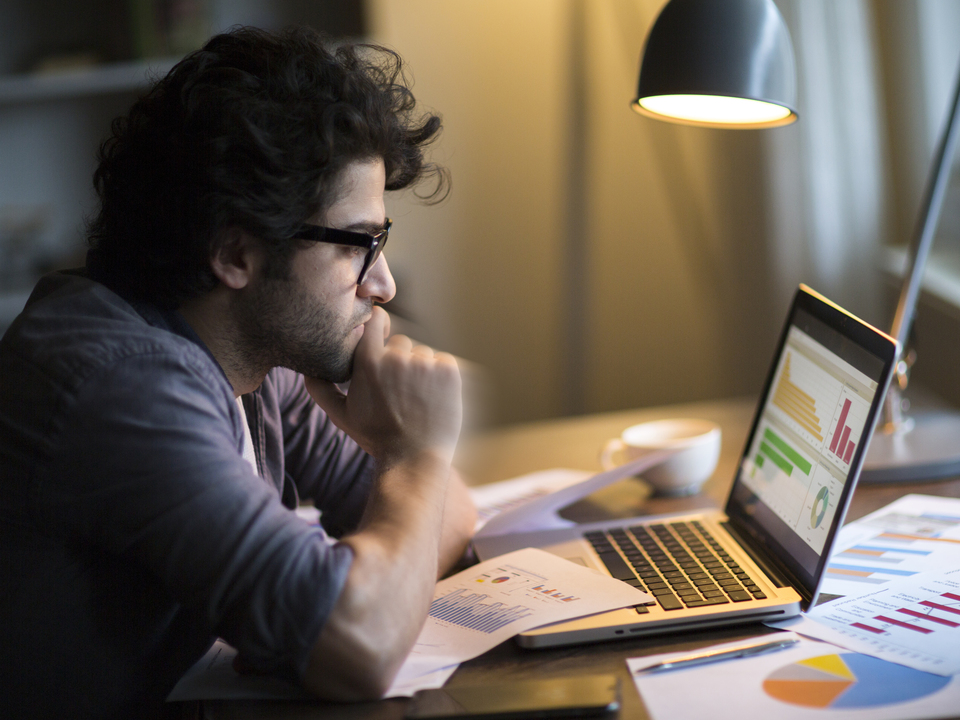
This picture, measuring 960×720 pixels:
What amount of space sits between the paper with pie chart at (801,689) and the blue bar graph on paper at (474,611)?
13 cm

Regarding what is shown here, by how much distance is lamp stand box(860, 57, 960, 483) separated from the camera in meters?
1.23

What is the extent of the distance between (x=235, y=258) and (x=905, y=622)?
0.81 m

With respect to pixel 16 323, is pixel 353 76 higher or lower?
higher

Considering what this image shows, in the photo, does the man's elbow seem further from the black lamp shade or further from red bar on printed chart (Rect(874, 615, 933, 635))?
the black lamp shade

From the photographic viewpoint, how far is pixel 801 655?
0.76 metres

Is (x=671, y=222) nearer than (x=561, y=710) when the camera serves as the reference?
No

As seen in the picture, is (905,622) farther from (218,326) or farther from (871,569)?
(218,326)

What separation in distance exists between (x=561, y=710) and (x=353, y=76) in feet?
2.57

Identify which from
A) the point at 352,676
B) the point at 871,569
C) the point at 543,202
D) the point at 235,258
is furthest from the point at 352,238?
the point at 543,202

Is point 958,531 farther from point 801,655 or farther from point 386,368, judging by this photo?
point 386,368

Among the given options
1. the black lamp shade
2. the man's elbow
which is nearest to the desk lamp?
the black lamp shade

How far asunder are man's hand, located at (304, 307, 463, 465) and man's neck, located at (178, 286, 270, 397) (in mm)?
143

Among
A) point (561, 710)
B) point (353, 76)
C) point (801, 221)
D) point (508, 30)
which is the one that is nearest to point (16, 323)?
point (353, 76)

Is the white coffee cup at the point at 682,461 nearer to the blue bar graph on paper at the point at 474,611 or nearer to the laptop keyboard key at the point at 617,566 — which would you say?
the laptop keyboard key at the point at 617,566
